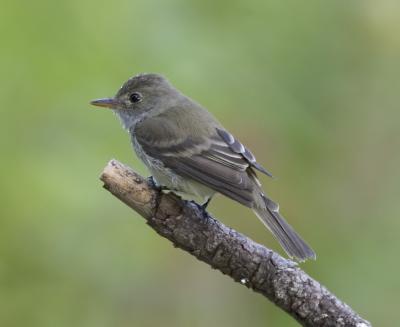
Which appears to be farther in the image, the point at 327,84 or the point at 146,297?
the point at 327,84

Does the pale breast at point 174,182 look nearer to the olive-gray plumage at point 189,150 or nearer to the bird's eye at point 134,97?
the olive-gray plumage at point 189,150

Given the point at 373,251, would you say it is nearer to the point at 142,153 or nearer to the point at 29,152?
the point at 142,153

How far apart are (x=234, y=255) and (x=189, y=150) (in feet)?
3.91

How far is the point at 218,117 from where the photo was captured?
6355mm

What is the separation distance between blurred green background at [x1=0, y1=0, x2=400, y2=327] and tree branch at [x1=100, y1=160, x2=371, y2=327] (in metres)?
0.88

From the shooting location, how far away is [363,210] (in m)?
6.65

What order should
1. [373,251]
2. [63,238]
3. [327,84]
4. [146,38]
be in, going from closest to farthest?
[63,238]
[146,38]
[373,251]
[327,84]

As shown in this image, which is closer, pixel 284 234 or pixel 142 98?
pixel 284 234

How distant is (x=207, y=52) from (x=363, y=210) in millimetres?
1859

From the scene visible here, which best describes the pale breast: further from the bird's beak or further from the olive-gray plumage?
the bird's beak

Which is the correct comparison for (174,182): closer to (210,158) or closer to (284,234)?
(210,158)

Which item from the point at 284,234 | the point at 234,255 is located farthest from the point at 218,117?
the point at 234,255

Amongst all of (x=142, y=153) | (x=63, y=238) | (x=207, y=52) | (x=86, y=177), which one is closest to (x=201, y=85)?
(x=207, y=52)

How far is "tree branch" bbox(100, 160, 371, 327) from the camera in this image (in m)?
4.29
